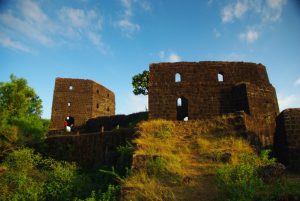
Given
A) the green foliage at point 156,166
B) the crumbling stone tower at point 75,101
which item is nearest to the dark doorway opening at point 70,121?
the crumbling stone tower at point 75,101

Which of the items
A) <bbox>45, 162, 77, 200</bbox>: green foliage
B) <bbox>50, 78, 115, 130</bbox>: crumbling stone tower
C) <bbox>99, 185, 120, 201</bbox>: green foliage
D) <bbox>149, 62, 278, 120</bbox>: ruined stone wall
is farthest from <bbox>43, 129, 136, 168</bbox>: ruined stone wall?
<bbox>50, 78, 115, 130</bbox>: crumbling stone tower

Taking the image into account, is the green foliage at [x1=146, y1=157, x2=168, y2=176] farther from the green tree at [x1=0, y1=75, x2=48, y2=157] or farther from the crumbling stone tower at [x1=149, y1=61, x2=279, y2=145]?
the green tree at [x1=0, y1=75, x2=48, y2=157]

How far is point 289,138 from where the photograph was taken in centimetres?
1343

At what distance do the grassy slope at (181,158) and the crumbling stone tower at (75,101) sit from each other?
54.6ft

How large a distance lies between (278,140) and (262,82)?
6.05 m

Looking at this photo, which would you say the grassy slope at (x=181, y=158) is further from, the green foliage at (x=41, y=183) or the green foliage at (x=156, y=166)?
the green foliage at (x=41, y=183)

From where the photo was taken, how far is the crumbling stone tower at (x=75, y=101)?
30703 millimetres

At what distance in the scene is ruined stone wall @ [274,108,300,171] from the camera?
42.4 ft

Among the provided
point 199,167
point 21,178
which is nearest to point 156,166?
point 199,167

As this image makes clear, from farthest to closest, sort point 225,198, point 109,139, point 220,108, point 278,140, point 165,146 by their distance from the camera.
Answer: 1. point 220,108
2. point 109,139
3. point 278,140
4. point 165,146
5. point 225,198

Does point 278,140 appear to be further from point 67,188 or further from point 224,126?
point 67,188

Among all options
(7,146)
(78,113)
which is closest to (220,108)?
(7,146)

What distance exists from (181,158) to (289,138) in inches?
212

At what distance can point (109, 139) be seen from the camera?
1755 centimetres
